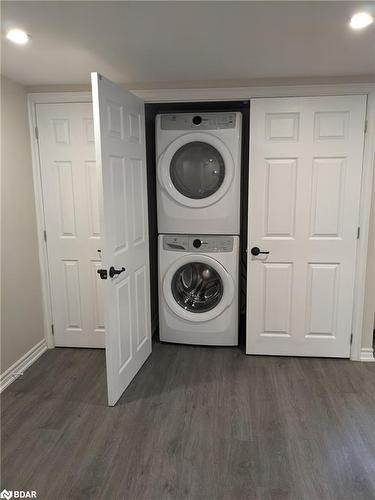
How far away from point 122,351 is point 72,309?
2.88 feet

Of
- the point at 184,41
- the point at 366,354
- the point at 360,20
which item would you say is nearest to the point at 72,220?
the point at 184,41

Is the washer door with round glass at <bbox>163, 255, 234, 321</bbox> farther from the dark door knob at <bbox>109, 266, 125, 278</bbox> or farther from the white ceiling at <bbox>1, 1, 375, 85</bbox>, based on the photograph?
the white ceiling at <bbox>1, 1, 375, 85</bbox>

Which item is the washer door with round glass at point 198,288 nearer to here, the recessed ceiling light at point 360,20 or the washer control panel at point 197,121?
the washer control panel at point 197,121

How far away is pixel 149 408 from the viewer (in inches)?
91.9

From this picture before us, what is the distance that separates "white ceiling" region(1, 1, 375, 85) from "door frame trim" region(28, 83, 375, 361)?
0.10 m

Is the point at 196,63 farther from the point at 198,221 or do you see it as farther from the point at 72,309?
the point at 72,309

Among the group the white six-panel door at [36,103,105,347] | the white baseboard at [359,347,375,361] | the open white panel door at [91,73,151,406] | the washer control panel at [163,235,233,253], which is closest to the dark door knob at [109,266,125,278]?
the open white panel door at [91,73,151,406]

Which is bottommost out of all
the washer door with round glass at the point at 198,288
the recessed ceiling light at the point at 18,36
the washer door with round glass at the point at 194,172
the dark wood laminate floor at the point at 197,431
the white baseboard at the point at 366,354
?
the dark wood laminate floor at the point at 197,431

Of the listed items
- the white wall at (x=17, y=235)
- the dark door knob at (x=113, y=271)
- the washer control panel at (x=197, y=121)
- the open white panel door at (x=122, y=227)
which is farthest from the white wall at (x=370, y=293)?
the white wall at (x=17, y=235)

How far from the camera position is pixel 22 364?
9.14 feet

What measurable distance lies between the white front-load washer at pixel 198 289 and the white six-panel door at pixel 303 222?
182mm

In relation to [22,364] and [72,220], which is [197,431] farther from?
[72,220]

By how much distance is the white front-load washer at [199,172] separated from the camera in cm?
283

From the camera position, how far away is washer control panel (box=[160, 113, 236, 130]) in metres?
2.82
